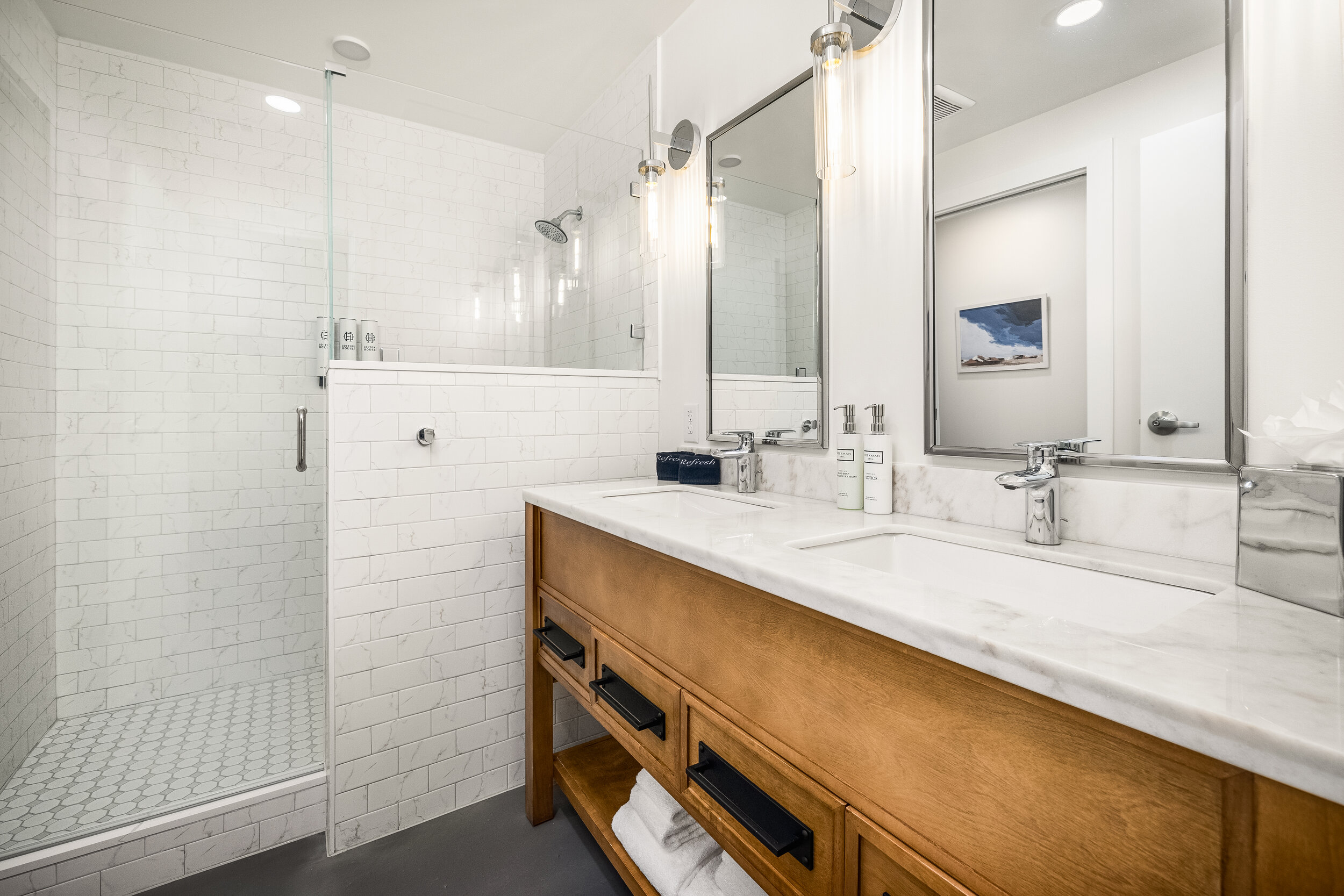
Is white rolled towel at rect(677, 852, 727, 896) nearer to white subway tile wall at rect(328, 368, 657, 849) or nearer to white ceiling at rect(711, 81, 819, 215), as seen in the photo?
white subway tile wall at rect(328, 368, 657, 849)

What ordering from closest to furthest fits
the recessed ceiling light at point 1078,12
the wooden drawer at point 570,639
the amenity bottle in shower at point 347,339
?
the recessed ceiling light at point 1078,12, the wooden drawer at point 570,639, the amenity bottle in shower at point 347,339

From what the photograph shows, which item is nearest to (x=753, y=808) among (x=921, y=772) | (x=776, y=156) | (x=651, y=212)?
(x=921, y=772)

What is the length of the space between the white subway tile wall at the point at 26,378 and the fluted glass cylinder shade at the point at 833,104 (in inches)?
88.9

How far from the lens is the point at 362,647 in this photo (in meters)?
1.67

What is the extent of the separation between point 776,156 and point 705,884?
1.77 metres

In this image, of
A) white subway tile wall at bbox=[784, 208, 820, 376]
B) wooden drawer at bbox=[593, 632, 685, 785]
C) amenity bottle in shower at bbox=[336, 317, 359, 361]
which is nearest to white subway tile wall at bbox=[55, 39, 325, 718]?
amenity bottle in shower at bbox=[336, 317, 359, 361]

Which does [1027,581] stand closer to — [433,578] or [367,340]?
[433,578]

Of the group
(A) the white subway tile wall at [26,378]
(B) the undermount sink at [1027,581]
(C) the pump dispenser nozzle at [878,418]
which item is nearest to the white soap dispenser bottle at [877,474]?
(C) the pump dispenser nozzle at [878,418]

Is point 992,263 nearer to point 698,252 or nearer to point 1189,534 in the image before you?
point 1189,534

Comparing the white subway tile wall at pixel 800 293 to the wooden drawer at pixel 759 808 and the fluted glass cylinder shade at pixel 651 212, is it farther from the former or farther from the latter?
the wooden drawer at pixel 759 808

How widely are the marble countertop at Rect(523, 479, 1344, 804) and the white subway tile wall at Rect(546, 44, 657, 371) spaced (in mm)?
1415

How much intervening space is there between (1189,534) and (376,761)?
78.2 inches

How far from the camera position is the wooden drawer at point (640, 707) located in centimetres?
103

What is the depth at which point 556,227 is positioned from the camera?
2160 millimetres
